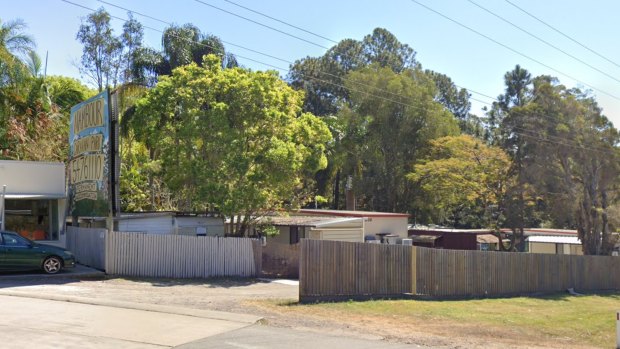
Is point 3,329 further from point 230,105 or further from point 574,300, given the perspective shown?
point 574,300

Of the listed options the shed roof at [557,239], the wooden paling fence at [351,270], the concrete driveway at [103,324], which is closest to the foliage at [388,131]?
the shed roof at [557,239]

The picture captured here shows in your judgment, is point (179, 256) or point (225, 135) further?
point (225, 135)

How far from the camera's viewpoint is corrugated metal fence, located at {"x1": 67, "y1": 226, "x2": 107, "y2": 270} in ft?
69.2

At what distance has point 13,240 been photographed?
63.8 feet

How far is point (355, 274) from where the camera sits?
58.5 ft

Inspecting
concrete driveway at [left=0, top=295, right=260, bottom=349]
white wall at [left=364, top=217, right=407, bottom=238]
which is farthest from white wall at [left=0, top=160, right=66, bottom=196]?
white wall at [left=364, top=217, right=407, bottom=238]

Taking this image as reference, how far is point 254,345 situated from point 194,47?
30086 mm

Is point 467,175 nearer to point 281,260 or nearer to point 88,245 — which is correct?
point 281,260

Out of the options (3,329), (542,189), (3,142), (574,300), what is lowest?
(574,300)

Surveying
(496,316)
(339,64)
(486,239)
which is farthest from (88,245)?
(339,64)

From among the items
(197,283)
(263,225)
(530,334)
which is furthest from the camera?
(263,225)

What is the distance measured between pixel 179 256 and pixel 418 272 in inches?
305

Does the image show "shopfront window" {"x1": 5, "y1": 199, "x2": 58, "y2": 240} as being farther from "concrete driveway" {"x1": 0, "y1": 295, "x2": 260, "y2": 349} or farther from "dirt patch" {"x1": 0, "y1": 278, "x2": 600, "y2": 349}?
"concrete driveway" {"x1": 0, "y1": 295, "x2": 260, "y2": 349}

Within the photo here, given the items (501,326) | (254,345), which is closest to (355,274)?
(501,326)
